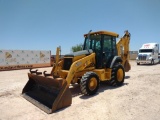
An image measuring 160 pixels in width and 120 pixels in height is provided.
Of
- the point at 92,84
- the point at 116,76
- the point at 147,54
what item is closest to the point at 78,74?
the point at 92,84

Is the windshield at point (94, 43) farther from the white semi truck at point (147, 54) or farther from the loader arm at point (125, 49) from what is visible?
the white semi truck at point (147, 54)

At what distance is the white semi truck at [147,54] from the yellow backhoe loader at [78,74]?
15004 millimetres

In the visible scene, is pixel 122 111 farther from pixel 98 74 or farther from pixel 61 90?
pixel 98 74

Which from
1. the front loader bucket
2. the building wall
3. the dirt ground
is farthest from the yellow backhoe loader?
the building wall

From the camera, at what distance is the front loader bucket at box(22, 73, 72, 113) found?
5.29m

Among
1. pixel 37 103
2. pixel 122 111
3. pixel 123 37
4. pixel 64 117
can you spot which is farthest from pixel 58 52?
pixel 123 37

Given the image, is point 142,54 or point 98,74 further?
point 142,54

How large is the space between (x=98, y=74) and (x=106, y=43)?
67.6 inches

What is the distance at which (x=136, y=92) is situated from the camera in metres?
7.12

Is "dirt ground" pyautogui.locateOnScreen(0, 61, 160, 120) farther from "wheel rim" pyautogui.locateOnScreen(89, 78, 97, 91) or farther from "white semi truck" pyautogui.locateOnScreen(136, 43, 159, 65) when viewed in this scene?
"white semi truck" pyautogui.locateOnScreen(136, 43, 159, 65)

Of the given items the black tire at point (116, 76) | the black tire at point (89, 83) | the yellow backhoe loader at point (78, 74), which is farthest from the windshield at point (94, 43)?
the black tire at point (89, 83)

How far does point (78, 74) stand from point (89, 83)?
0.89 m

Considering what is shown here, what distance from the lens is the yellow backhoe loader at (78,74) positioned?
218 inches

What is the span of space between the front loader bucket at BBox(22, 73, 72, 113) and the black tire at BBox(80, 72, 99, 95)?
2.97 ft
